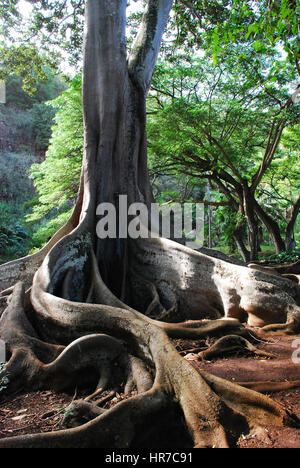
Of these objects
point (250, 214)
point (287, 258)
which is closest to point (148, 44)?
point (287, 258)

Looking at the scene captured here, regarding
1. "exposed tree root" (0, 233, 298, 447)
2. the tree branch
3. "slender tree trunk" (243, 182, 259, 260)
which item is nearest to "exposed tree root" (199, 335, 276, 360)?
"exposed tree root" (0, 233, 298, 447)

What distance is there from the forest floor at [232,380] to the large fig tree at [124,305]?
10 centimetres

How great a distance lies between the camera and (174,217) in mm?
21750

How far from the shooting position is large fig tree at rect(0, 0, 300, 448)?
6.28 ft

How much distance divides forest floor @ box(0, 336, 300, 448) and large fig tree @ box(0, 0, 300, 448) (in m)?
0.10

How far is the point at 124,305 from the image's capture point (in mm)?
3479

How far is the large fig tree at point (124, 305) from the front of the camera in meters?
1.91

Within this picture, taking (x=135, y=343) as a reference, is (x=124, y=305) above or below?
above

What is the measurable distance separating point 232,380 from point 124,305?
1.43 meters

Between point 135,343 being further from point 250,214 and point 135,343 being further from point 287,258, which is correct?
point 250,214

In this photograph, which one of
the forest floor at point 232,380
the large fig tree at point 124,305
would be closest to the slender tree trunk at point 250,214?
the large fig tree at point 124,305

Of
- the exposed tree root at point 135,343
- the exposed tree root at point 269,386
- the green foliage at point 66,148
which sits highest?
the green foliage at point 66,148

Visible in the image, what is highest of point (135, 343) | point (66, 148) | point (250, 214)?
point (66, 148)

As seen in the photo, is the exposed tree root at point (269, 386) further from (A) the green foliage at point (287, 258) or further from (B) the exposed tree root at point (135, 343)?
(A) the green foliage at point (287, 258)
